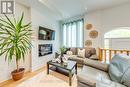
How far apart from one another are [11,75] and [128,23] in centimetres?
474

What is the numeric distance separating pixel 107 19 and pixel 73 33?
2.35 m

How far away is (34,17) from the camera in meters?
4.62

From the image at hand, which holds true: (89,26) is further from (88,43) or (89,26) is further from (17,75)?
(17,75)

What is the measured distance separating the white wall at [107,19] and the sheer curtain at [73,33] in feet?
2.20

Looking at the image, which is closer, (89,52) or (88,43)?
(89,52)

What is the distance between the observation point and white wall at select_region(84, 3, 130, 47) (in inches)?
184

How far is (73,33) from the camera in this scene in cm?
702

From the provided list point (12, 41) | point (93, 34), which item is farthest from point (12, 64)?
point (93, 34)

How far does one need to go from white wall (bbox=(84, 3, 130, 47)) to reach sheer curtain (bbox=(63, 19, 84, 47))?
67cm

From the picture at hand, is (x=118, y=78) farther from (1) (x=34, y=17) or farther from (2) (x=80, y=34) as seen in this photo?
(2) (x=80, y=34)

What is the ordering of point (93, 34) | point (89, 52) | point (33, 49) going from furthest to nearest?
point (93, 34)
point (89, 52)
point (33, 49)

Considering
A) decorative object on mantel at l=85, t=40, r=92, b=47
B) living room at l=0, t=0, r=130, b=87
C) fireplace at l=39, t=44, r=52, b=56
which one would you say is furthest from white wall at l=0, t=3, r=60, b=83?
decorative object on mantel at l=85, t=40, r=92, b=47

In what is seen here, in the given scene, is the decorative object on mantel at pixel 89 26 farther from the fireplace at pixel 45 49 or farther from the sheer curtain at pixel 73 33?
the fireplace at pixel 45 49

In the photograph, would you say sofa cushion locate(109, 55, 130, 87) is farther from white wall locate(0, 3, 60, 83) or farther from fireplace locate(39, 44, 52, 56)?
fireplace locate(39, 44, 52, 56)
